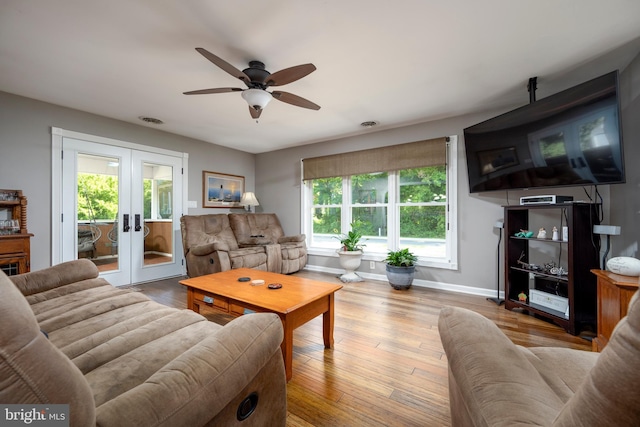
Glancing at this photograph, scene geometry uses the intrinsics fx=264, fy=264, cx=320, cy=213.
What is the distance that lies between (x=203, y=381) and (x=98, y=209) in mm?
3944

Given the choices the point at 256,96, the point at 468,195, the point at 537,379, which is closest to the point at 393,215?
the point at 468,195

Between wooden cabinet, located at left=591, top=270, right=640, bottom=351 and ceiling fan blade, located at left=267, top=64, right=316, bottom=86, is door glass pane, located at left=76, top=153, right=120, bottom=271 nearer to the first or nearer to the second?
ceiling fan blade, located at left=267, top=64, right=316, bottom=86

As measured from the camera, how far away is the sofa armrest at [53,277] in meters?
1.74

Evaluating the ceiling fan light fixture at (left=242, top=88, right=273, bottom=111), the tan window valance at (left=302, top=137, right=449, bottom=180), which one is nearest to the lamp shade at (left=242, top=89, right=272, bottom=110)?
the ceiling fan light fixture at (left=242, top=88, right=273, bottom=111)

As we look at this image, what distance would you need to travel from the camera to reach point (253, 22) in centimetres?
184

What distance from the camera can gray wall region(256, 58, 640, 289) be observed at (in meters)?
2.25

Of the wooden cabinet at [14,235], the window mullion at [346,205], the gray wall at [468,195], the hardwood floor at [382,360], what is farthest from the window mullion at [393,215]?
the wooden cabinet at [14,235]

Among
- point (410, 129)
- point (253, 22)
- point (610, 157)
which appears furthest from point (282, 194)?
point (610, 157)

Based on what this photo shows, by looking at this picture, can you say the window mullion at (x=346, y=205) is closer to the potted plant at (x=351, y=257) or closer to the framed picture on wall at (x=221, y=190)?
the potted plant at (x=351, y=257)

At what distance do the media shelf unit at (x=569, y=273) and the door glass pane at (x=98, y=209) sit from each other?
505cm

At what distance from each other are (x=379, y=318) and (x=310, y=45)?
2.55m

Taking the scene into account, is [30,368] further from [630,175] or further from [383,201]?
[383,201]

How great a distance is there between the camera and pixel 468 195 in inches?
139

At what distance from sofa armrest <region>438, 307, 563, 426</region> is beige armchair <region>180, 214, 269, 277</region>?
3.19 meters
